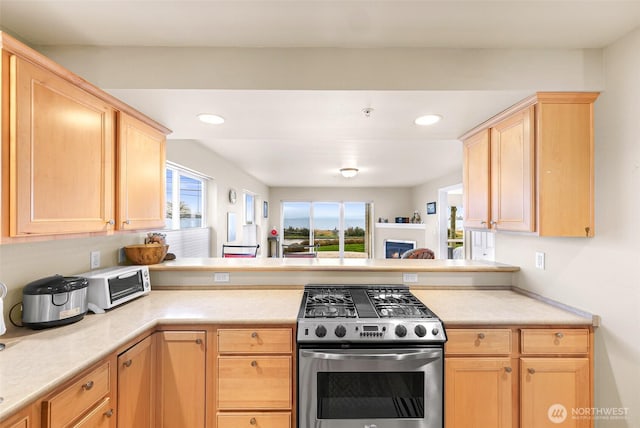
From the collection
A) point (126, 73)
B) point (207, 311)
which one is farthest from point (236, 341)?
point (126, 73)

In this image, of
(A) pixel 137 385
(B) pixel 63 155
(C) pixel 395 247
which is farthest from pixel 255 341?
(C) pixel 395 247

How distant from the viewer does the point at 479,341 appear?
163cm

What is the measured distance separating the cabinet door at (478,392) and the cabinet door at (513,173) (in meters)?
0.80

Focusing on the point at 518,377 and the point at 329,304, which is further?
the point at 329,304

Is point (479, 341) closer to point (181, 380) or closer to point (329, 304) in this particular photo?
point (329, 304)

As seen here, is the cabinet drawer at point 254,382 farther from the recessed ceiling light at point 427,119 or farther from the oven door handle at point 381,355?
the recessed ceiling light at point 427,119

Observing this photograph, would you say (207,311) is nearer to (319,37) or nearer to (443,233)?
(319,37)

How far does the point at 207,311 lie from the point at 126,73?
1.40m

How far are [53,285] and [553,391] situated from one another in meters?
2.64

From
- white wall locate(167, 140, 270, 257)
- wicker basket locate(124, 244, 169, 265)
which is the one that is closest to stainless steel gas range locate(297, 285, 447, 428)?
wicker basket locate(124, 244, 169, 265)

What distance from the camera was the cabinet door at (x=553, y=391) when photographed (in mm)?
1618

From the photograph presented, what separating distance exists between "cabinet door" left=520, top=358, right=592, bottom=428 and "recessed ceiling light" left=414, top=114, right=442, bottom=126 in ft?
4.99

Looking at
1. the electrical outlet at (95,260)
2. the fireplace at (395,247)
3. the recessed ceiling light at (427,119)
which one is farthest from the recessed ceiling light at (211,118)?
the fireplace at (395,247)

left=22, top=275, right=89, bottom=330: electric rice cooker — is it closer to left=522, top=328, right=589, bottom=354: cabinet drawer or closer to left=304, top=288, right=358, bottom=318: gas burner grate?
left=304, top=288, right=358, bottom=318: gas burner grate
